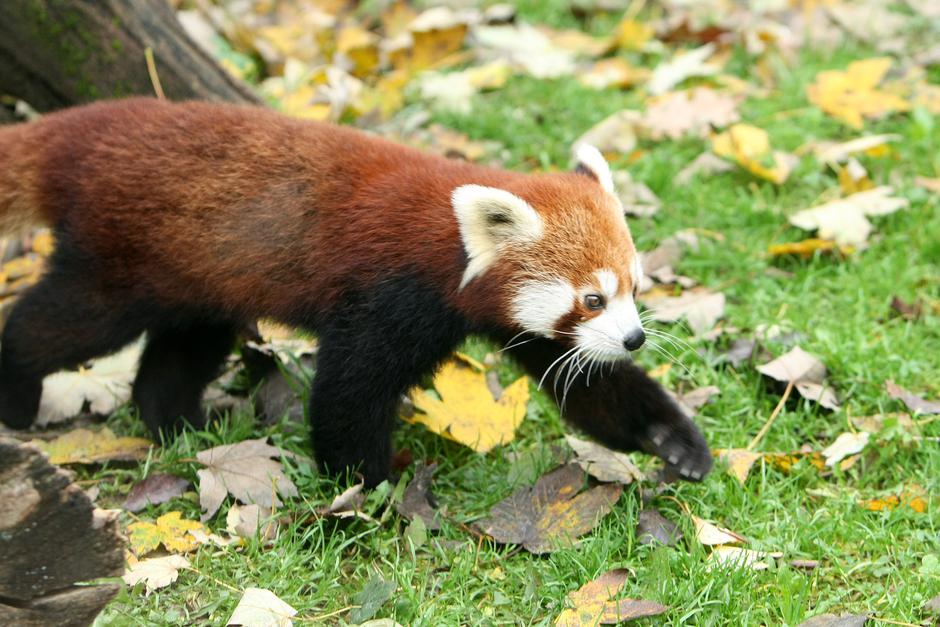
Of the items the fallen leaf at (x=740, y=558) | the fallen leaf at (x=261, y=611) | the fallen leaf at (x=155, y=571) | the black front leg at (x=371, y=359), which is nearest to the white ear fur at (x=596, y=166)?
Answer: the black front leg at (x=371, y=359)

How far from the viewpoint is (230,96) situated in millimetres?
5477

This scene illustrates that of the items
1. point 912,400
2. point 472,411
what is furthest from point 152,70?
point 912,400

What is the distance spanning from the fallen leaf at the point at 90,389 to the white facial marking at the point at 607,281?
198cm

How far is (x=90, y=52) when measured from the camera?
5051 millimetres

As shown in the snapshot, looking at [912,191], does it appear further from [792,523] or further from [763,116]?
[792,523]

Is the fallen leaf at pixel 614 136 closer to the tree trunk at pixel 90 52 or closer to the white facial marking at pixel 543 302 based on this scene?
the tree trunk at pixel 90 52

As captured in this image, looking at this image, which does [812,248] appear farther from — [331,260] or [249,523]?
[249,523]

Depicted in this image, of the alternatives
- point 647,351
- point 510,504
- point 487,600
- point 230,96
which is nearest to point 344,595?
point 487,600

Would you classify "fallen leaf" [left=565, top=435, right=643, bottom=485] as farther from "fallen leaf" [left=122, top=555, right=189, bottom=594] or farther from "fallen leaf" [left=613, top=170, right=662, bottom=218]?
"fallen leaf" [left=613, top=170, right=662, bottom=218]

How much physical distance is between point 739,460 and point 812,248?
1.64m

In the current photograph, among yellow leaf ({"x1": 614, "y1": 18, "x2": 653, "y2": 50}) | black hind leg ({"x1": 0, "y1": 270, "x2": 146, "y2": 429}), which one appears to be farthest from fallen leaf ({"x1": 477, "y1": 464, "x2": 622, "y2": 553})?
yellow leaf ({"x1": 614, "y1": 18, "x2": 653, "y2": 50})

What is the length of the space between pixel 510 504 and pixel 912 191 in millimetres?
3122

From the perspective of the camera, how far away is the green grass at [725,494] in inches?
128

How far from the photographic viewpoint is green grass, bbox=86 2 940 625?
325 centimetres
